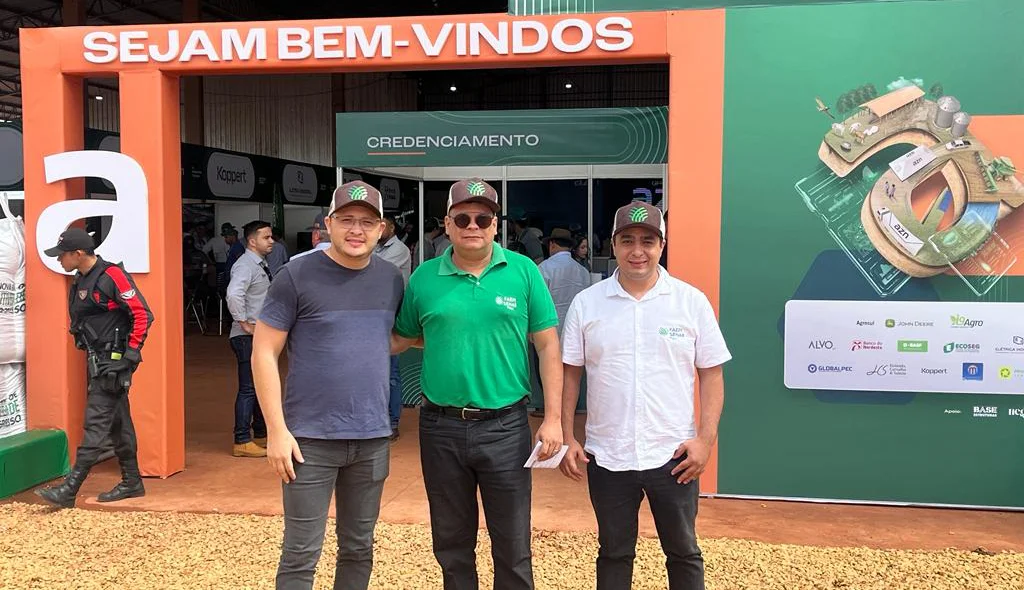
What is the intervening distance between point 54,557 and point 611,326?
3.04 meters

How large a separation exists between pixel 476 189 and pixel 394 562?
202 cm

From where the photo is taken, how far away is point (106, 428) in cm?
484

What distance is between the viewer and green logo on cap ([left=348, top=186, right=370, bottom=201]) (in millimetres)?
2786

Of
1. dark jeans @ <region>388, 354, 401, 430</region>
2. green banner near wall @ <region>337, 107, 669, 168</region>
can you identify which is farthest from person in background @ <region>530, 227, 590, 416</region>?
dark jeans @ <region>388, 354, 401, 430</region>

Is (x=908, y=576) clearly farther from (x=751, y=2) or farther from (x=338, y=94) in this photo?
(x=338, y=94)

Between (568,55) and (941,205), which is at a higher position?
(568,55)

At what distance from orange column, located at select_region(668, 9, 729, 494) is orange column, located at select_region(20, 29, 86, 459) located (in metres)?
3.77

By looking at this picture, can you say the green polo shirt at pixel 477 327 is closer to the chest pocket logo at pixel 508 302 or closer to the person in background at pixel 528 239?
the chest pocket logo at pixel 508 302

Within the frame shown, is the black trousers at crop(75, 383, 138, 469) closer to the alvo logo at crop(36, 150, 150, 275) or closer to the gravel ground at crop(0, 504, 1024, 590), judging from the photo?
the gravel ground at crop(0, 504, 1024, 590)

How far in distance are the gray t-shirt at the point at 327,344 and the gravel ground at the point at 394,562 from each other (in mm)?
1238

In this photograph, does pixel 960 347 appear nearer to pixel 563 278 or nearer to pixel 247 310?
pixel 563 278

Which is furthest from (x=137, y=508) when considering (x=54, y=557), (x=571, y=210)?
(x=571, y=210)

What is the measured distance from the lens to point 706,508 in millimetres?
4766

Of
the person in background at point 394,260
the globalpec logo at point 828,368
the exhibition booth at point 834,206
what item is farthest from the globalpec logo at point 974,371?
the person in background at point 394,260
